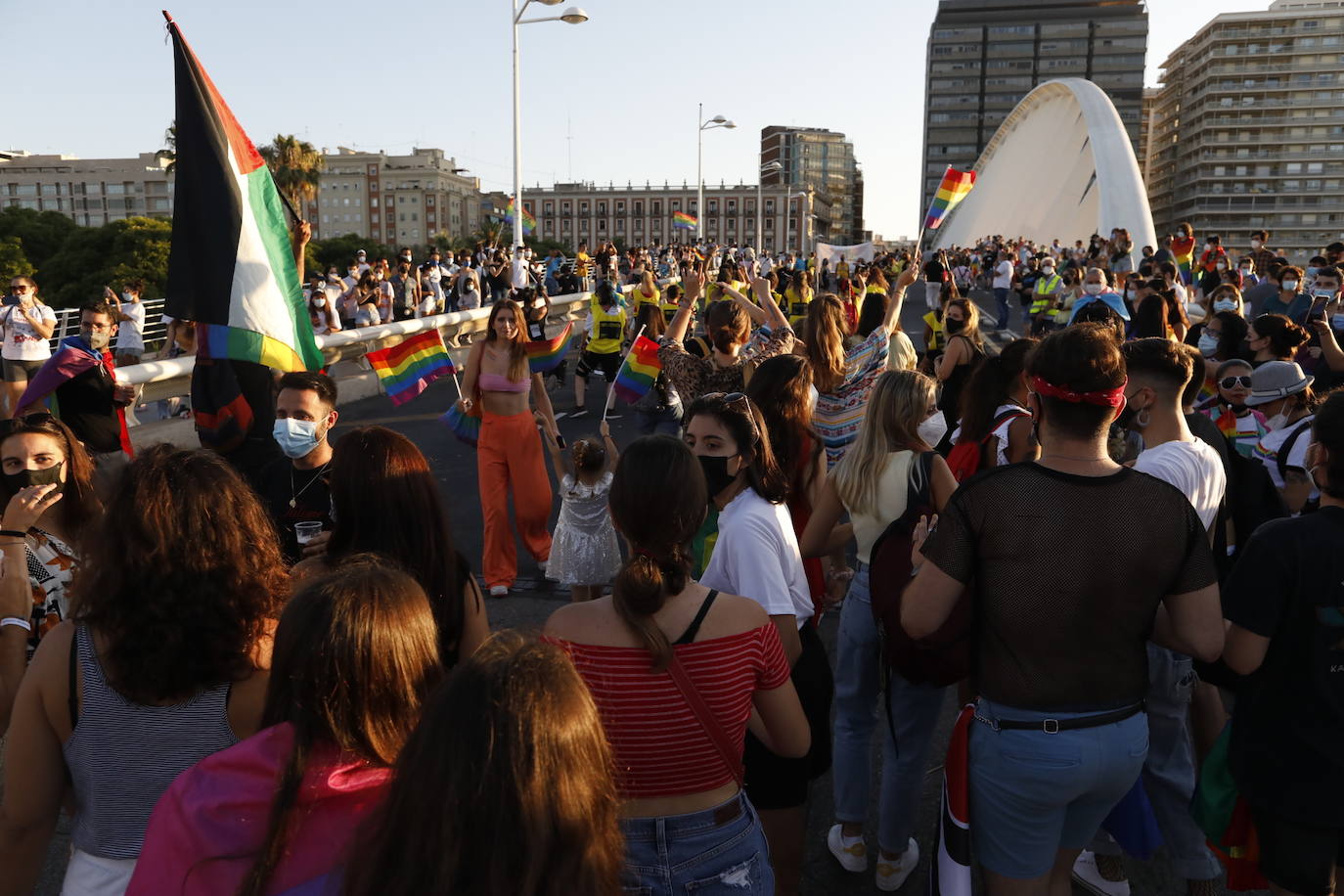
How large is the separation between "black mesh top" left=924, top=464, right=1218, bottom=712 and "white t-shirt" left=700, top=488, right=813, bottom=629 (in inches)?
21.7

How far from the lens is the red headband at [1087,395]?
7.56 feet

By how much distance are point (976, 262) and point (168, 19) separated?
36.9 meters

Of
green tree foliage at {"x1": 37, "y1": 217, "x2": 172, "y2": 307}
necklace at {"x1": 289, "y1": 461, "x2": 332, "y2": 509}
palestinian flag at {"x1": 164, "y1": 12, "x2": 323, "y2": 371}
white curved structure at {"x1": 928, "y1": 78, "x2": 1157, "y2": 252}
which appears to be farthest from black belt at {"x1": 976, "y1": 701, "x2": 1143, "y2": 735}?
green tree foliage at {"x1": 37, "y1": 217, "x2": 172, "y2": 307}

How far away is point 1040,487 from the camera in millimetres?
2268

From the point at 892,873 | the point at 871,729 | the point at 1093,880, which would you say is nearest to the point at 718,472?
the point at 871,729

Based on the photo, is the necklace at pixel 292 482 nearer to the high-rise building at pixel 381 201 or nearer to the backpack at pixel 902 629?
the backpack at pixel 902 629

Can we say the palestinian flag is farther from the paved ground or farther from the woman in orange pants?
the paved ground

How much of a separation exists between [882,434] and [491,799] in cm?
238

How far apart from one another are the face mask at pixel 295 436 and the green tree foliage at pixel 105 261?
199ft

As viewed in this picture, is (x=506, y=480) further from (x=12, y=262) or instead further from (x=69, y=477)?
(x=12, y=262)

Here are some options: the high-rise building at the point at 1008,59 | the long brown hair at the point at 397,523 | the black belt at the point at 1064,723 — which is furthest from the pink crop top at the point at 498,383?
the high-rise building at the point at 1008,59

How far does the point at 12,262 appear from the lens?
59.5 metres

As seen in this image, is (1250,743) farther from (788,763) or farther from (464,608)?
(464,608)

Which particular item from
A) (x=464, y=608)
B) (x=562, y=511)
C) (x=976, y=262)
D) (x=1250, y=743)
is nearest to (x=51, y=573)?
(x=464, y=608)
